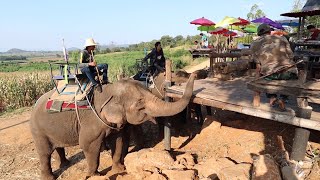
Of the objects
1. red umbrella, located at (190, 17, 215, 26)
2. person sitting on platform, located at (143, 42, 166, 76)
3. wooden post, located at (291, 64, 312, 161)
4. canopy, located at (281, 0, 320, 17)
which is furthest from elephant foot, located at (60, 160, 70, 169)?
red umbrella, located at (190, 17, 215, 26)

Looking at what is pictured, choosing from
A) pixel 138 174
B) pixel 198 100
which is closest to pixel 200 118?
pixel 198 100

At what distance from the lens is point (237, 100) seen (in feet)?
19.4

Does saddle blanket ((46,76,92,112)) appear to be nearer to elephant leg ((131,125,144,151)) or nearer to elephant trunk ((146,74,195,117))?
elephant trunk ((146,74,195,117))

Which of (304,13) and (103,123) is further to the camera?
(304,13)

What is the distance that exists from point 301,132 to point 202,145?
122 inches

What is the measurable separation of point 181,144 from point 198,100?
2.15 meters

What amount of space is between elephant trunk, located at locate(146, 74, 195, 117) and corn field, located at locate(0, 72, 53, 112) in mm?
11466

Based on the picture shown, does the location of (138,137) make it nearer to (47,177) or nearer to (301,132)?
(47,177)

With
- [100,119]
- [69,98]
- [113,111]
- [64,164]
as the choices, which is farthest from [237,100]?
[64,164]

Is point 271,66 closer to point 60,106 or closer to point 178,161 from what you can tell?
point 178,161

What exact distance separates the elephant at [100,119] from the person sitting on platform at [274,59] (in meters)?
1.45

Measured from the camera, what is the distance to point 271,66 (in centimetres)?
534

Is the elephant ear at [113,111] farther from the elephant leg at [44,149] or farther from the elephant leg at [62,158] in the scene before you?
the elephant leg at [62,158]

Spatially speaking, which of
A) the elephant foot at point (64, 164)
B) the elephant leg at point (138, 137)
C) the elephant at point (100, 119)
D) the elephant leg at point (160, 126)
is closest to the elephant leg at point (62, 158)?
the elephant foot at point (64, 164)
